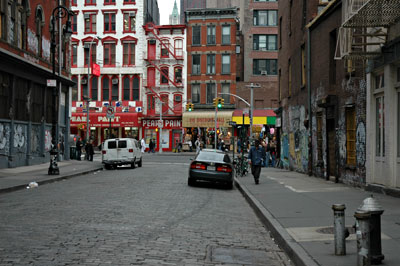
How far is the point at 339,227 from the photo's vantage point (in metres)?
6.90

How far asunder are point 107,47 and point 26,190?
47637 millimetres

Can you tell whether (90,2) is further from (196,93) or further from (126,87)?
(196,93)

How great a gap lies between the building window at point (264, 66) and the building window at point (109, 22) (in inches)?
699

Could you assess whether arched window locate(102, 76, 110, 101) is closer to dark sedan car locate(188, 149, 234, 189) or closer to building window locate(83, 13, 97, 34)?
building window locate(83, 13, 97, 34)

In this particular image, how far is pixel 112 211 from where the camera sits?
1170 cm

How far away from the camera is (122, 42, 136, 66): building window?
62.8 meters

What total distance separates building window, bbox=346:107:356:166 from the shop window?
47.3m

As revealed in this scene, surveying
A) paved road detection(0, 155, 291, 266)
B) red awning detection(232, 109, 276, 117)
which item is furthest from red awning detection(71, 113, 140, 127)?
→ paved road detection(0, 155, 291, 266)

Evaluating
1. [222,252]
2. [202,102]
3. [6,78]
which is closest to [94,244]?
[222,252]

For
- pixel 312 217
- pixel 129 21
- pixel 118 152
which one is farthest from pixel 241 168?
pixel 129 21

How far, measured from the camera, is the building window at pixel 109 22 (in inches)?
2480

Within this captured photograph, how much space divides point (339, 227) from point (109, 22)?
59.5 meters

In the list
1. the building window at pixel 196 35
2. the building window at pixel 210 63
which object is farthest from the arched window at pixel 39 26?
the building window at pixel 196 35

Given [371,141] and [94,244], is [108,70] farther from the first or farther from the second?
[94,244]
